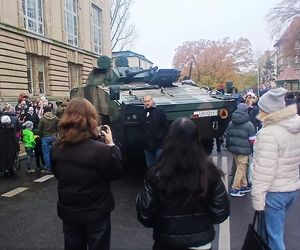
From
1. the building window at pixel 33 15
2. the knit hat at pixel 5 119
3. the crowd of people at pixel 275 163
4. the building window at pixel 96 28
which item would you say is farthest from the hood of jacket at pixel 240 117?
the building window at pixel 96 28

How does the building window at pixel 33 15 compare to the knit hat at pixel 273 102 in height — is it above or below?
above

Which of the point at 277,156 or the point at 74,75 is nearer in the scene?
the point at 277,156

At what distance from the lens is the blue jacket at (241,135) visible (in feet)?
22.1

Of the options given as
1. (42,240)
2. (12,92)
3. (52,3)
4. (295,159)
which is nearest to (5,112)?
(42,240)

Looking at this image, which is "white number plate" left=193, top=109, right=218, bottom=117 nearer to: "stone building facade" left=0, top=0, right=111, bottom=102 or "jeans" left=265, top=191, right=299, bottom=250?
"jeans" left=265, top=191, right=299, bottom=250

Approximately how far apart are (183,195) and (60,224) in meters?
3.46

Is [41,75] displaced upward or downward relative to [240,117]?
upward

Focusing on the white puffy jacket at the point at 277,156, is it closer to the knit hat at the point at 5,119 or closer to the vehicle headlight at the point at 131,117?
the vehicle headlight at the point at 131,117

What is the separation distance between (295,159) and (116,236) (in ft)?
8.03

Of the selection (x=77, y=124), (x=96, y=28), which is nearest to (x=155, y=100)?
(x=77, y=124)

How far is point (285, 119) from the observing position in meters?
3.51

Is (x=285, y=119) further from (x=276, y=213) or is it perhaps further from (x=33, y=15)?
(x=33, y=15)

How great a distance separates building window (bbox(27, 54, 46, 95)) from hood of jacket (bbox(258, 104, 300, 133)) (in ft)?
61.3

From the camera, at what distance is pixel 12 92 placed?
18.4 meters
